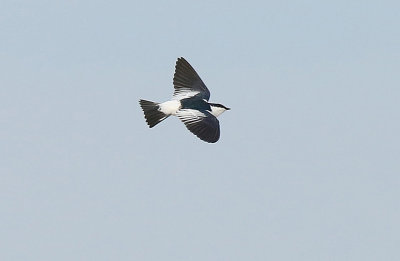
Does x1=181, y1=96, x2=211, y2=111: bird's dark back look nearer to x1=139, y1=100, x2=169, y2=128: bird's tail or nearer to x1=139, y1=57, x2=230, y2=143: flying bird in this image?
x1=139, y1=57, x2=230, y2=143: flying bird

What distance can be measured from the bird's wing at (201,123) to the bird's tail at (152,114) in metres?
0.60

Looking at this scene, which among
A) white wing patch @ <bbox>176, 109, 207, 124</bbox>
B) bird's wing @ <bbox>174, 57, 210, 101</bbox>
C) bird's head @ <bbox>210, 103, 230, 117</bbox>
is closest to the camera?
white wing patch @ <bbox>176, 109, 207, 124</bbox>

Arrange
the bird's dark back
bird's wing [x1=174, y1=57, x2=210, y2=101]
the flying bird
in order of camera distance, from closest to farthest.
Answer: the flying bird < the bird's dark back < bird's wing [x1=174, y1=57, x2=210, y2=101]

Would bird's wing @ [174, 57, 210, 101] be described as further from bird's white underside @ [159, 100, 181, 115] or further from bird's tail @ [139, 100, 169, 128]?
bird's tail @ [139, 100, 169, 128]

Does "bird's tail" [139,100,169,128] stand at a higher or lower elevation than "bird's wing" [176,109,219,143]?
higher

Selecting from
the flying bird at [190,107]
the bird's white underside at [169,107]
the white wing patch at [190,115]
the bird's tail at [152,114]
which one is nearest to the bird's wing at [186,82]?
the flying bird at [190,107]

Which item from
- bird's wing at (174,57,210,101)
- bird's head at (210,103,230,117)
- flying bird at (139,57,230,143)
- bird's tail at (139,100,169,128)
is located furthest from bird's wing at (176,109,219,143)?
bird's wing at (174,57,210,101)

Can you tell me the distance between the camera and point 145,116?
29125 millimetres

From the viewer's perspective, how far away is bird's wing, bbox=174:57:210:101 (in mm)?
30703

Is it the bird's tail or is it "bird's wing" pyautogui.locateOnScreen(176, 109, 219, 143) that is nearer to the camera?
"bird's wing" pyautogui.locateOnScreen(176, 109, 219, 143)

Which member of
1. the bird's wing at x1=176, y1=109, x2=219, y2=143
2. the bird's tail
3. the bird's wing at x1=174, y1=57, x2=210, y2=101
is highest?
the bird's wing at x1=174, y1=57, x2=210, y2=101

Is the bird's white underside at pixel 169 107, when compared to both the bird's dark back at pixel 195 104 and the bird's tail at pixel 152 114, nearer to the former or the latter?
the bird's tail at pixel 152 114

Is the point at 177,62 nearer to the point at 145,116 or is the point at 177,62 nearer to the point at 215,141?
the point at 145,116

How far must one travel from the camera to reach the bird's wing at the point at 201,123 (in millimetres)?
27391
